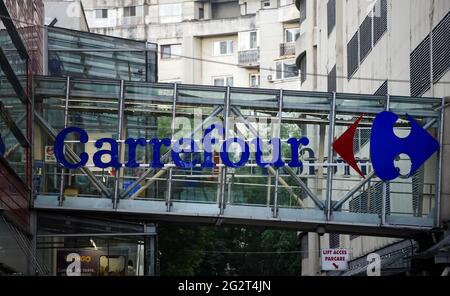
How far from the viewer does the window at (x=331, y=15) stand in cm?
5272

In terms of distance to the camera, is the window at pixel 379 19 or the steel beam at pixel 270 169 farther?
the window at pixel 379 19

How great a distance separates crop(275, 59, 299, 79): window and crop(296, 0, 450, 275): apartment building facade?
16.8 m

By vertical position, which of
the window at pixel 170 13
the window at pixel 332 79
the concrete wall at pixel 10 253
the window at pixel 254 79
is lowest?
the concrete wall at pixel 10 253

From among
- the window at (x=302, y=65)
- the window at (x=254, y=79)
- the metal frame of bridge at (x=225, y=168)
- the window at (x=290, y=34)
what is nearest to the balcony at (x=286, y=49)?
the window at (x=290, y=34)

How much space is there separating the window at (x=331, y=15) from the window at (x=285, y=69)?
25599mm

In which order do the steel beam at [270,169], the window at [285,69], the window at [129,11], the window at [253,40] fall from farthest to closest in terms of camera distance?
1. the window at [129,11]
2. the window at [253,40]
3. the window at [285,69]
4. the steel beam at [270,169]

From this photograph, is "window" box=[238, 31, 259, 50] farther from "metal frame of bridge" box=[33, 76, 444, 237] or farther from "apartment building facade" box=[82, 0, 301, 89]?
"metal frame of bridge" box=[33, 76, 444, 237]

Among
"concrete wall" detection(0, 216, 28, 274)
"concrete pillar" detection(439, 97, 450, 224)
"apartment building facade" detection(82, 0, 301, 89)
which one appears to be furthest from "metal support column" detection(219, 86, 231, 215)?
"apartment building facade" detection(82, 0, 301, 89)

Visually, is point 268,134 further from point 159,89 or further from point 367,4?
point 367,4

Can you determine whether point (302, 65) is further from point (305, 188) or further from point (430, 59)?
point (305, 188)

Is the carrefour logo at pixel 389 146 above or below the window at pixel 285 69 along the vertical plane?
below

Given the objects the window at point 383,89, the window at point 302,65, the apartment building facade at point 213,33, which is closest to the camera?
the window at point 383,89

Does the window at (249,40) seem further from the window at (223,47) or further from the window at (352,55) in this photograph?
the window at (352,55)
